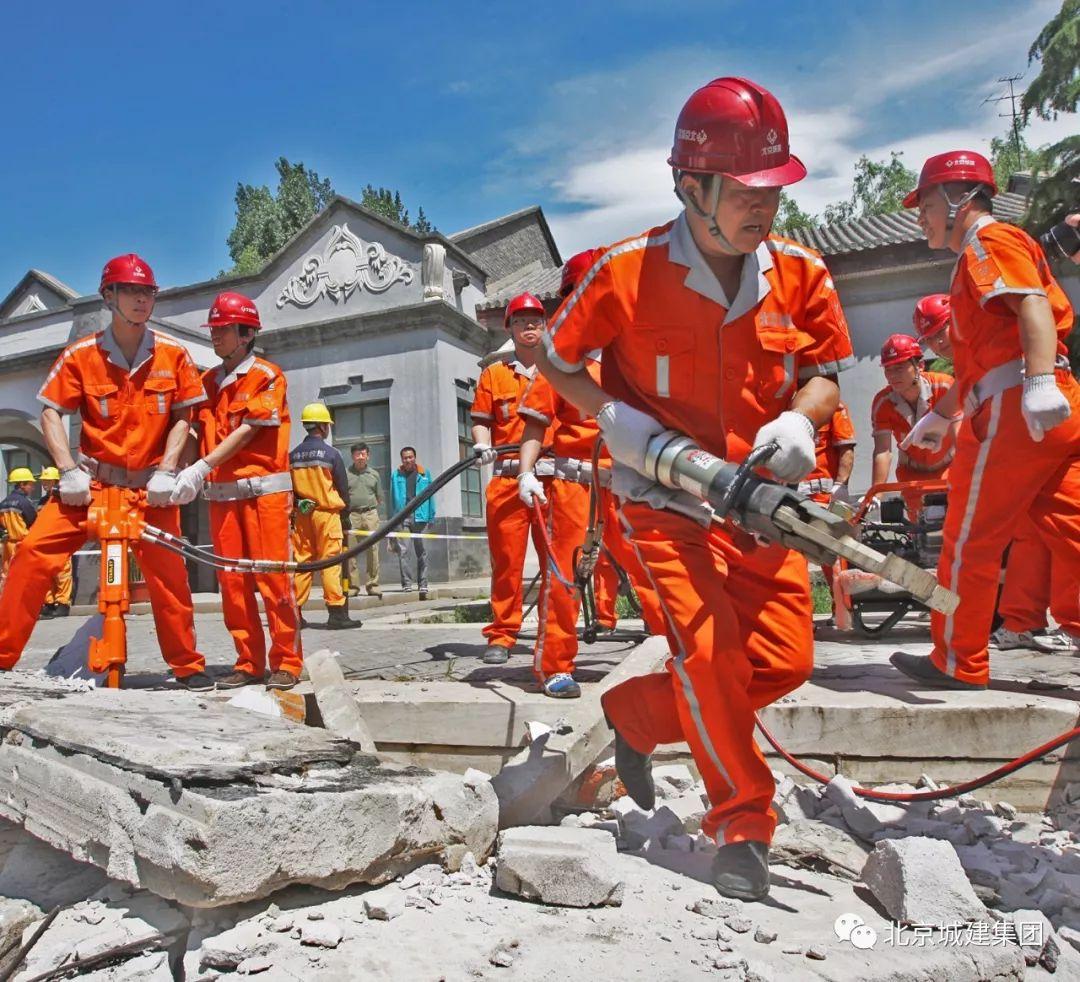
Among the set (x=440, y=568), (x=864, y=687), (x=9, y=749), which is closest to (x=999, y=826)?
(x=864, y=687)

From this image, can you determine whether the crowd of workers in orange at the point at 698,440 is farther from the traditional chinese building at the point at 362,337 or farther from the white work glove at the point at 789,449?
the traditional chinese building at the point at 362,337

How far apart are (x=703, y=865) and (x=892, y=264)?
45.0 feet

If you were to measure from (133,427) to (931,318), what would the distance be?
188 inches

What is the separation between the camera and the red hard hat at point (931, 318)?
568cm

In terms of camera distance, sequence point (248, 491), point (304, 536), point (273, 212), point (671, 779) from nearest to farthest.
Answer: point (671, 779) → point (248, 491) → point (304, 536) → point (273, 212)

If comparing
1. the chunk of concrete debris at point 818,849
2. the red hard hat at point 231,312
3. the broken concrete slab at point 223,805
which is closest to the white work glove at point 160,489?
the red hard hat at point 231,312

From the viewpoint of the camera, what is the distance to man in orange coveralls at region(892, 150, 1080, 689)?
347 cm

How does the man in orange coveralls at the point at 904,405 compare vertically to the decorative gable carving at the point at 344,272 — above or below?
below

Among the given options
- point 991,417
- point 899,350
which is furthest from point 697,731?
point 899,350

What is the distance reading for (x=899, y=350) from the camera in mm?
6203

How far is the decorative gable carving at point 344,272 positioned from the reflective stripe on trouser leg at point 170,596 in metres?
12.6

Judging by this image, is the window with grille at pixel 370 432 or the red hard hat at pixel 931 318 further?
the window with grille at pixel 370 432

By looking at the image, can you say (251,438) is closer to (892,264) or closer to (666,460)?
(666,460)

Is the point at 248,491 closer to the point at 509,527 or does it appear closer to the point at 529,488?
the point at 509,527
